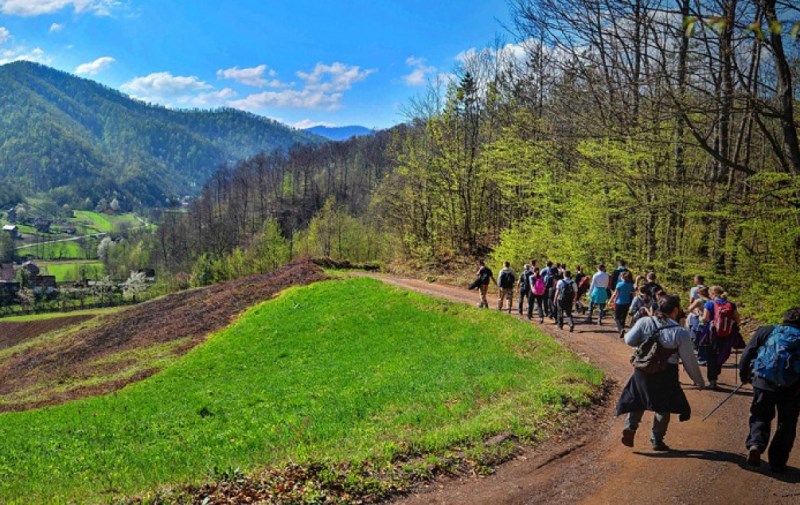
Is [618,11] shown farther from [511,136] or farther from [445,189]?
[445,189]

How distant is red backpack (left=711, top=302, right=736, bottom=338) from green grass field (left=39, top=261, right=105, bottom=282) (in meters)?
142

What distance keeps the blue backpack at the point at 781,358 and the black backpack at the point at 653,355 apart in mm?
1133

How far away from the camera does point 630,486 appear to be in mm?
6746

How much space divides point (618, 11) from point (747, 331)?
1113 centimetres

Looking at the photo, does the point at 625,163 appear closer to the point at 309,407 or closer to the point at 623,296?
the point at 623,296

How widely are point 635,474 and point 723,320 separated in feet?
19.8

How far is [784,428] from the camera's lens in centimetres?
687

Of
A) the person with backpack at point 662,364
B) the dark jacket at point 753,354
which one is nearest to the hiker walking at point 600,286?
the dark jacket at point 753,354

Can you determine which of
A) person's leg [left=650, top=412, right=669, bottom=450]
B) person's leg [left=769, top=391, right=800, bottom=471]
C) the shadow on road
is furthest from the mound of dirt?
person's leg [left=769, top=391, right=800, bottom=471]

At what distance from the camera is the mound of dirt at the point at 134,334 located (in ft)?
78.1

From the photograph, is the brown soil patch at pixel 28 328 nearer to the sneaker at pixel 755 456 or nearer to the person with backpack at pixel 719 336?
the person with backpack at pixel 719 336

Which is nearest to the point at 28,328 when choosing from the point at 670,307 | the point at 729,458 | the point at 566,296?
the point at 566,296

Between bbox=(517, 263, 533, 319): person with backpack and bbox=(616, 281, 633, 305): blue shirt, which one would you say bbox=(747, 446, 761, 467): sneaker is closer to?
bbox=(616, 281, 633, 305): blue shirt

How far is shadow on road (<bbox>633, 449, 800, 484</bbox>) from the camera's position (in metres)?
6.86
